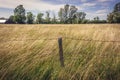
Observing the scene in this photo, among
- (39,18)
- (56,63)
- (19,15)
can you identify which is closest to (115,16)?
(39,18)

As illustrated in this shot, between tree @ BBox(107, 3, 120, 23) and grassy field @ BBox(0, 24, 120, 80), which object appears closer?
grassy field @ BBox(0, 24, 120, 80)

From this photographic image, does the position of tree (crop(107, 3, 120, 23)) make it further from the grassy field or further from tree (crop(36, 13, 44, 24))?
the grassy field

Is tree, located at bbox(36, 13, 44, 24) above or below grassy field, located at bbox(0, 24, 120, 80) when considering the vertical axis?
above

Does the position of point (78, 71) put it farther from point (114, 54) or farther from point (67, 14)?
point (67, 14)

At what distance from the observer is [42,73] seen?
407cm

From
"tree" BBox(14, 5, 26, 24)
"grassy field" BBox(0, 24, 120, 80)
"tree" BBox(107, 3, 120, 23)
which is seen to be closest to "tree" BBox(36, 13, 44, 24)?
"tree" BBox(14, 5, 26, 24)

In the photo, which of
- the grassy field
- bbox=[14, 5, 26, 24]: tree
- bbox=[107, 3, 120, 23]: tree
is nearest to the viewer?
the grassy field

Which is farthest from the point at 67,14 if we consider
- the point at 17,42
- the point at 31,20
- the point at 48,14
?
the point at 17,42

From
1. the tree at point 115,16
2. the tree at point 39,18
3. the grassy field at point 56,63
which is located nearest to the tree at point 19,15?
the tree at point 39,18

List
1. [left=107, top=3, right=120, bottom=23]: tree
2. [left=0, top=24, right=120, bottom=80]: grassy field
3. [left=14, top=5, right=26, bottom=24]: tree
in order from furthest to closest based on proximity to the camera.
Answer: [left=14, top=5, right=26, bottom=24]: tree, [left=107, top=3, right=120, bottom=23]: tree, [left=0, top=24, right=120, bottom=80]: grassy field

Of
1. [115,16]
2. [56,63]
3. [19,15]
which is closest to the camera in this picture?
[56,63]

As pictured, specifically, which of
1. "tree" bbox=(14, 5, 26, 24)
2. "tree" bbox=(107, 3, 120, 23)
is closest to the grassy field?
"tree" bbox=(107, 3, 120, 23)

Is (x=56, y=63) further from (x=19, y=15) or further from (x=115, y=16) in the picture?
(x=19, y=15)

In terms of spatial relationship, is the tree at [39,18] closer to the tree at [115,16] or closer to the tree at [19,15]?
the tree at [19,15]
